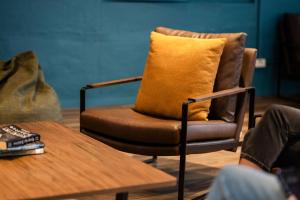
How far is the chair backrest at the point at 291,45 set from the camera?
5668 millimetres

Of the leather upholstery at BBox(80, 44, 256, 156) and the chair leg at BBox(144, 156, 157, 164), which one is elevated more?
the leather upholstery at BBox(80, 44, 256, 156)

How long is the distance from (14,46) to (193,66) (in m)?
2.23

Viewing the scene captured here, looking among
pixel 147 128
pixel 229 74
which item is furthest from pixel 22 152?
pixel 229 74

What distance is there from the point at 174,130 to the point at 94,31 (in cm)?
256

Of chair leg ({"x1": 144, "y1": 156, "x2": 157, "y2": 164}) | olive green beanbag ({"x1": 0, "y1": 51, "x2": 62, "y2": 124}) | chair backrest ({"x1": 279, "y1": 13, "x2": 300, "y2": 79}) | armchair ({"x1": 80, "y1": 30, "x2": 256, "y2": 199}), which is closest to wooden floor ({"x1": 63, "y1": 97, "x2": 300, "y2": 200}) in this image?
chair leg ({"x1": 144, "y1": 156, "x2": 157, "y2": 164})

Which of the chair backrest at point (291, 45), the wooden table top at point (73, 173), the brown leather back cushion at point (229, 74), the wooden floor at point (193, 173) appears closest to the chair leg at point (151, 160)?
the wooden floor at point (193, 173)

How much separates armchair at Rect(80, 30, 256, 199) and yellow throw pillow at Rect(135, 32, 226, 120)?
0.08 m

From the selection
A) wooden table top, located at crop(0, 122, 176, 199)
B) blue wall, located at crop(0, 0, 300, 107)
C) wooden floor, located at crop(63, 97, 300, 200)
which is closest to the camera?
wooden table top, located at crop(0, 122, 176, 199)

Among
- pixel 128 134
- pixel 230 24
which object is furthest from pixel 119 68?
pixel 128 134

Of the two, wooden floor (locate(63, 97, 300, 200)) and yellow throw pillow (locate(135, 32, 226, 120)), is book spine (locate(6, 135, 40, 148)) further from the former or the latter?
yellow throw pillow (locate(135, 32, 226, 120))

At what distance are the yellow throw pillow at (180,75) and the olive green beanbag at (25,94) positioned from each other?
102 centimetres

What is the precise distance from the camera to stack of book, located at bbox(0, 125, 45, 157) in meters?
2.19

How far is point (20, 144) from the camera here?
7.30ft

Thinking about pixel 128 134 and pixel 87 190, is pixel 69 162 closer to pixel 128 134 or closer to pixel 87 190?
pixel 87 190
